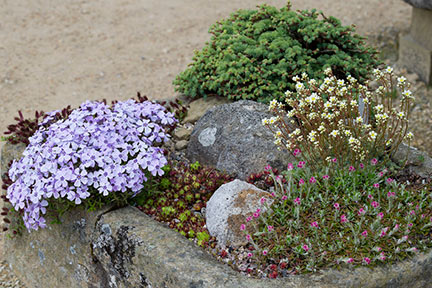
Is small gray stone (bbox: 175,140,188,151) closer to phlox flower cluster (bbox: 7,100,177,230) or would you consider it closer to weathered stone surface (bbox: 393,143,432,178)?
phlox flower cluster (bbox: 7,100,177,230)

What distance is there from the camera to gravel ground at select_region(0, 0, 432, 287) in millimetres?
6645

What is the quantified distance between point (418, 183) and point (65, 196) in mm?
2116

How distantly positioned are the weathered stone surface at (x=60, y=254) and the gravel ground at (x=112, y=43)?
2.40 metres

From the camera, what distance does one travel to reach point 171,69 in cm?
716

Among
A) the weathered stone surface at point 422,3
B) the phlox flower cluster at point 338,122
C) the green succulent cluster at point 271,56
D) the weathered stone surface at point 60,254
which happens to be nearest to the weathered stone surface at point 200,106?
the green succulent cluster at point 271,56

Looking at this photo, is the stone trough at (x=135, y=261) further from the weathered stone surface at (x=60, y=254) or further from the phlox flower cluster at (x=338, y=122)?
the phlox flower cluster at (x=338, y=122)

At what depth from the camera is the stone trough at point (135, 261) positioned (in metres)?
2.67

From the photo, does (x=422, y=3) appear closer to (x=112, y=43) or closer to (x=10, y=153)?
(x=112, y=43)

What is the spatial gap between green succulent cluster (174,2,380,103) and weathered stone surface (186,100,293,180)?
1.17 feet

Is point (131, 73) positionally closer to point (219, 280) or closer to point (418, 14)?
point (418, 14)

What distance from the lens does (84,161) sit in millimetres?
3172

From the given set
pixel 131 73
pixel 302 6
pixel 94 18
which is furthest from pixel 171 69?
pixel 302 6

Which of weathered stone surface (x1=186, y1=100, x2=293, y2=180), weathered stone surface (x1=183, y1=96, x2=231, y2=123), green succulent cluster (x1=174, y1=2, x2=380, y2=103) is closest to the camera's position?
weathered stone surface (x1=186, y1=100, x2=293, y2=180)

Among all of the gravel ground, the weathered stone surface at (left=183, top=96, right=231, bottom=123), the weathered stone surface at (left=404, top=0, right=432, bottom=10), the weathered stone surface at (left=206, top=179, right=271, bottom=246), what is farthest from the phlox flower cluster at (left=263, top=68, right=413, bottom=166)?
the weathered stone surface at (left=404, top=0, right=432, bottom=10)
